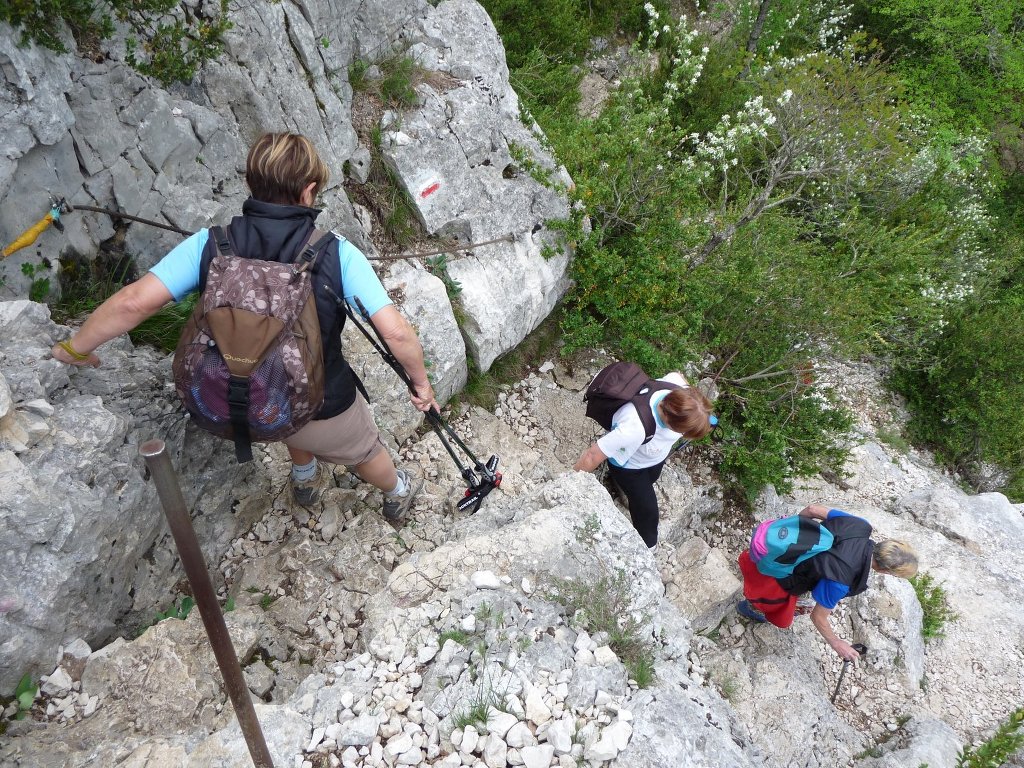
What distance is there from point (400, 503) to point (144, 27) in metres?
3.64

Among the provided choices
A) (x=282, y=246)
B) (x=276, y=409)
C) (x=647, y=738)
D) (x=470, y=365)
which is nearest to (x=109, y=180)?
(x=282, y=246)

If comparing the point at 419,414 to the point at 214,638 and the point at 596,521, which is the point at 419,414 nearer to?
the point at 596,521

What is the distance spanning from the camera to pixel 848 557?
411 centimetres

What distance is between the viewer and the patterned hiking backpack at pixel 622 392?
4203 millimetres

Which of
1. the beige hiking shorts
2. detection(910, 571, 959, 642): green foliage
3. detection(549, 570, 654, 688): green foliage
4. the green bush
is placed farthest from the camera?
the green bush

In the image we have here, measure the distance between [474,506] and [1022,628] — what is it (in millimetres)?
6051

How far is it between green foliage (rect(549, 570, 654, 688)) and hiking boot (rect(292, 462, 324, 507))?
1.77 metres

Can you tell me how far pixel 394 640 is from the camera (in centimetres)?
302

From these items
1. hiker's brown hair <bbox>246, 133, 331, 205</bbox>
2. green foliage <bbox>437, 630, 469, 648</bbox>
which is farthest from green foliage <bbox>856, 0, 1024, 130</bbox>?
green foliage <bbox>437, 630, 469, 648</bbox>

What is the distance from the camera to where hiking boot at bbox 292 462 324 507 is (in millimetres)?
3898

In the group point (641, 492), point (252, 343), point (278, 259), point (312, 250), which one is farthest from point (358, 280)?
point (641, 492)

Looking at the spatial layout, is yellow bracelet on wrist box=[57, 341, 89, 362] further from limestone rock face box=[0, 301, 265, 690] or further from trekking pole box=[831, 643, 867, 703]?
trekking pole box=[831, 643, 867, 703]

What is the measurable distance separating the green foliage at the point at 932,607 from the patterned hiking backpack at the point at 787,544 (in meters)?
2.72

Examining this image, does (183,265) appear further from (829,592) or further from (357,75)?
(829,592)
